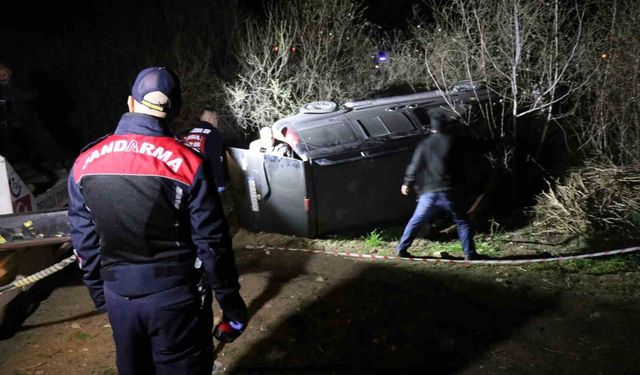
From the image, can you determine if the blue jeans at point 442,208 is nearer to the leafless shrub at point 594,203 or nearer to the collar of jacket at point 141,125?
the leafless shrub at point 594,203

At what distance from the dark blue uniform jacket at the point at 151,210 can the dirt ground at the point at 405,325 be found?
1.53 metres

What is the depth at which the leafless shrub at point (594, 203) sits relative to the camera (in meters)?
5.76

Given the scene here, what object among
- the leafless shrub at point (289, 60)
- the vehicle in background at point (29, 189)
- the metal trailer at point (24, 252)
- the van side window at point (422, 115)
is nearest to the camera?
the metal trailer at point (24, 252)

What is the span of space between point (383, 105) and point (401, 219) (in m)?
1.74

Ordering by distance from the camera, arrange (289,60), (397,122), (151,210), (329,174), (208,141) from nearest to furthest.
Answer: (151,210), (208,141), (329,174), (397,122), (289,60)

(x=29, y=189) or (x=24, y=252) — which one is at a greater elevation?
(x=29, y=189)

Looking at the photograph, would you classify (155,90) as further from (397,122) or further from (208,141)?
(397,122)

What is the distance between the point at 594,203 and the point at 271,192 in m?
4.14

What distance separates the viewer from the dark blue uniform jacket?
80.5 inches

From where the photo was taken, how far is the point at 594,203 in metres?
5.94

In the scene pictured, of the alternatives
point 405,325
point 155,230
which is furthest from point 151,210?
point 405,325

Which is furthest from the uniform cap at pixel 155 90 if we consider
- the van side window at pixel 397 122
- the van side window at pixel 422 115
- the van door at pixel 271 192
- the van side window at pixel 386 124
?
the van side window at pixel 422 115

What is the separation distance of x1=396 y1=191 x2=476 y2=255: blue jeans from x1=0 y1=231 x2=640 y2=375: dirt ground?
31cm

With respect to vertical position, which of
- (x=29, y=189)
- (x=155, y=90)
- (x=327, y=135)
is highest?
(x=155, y=90)
